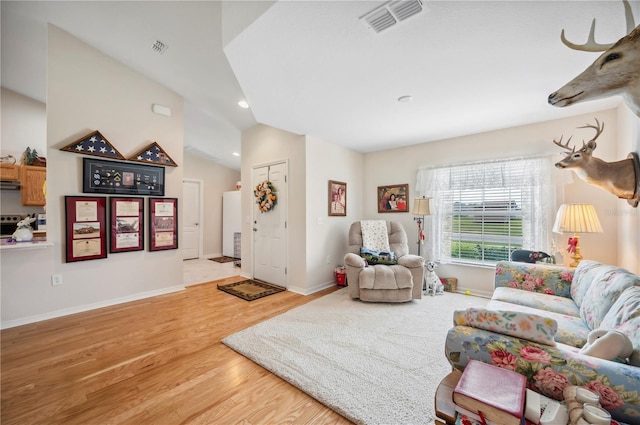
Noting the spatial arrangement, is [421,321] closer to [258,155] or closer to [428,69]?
[428,69]

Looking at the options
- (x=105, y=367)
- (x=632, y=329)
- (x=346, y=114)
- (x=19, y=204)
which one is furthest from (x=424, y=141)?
(x=19, y=204)

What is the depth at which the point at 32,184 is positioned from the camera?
3.73m

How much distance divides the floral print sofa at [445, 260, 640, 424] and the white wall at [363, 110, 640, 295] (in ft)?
3.66

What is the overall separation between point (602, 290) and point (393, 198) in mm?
2996

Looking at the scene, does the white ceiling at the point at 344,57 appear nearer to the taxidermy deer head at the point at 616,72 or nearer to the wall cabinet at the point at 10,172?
the taxidermy deer head at the point at 616,72

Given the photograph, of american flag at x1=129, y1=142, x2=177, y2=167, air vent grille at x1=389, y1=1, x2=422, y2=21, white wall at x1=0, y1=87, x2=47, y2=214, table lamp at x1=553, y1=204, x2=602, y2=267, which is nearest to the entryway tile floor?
american flag at x1=129, y1=142, x2=177, y2=167

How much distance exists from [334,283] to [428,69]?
3.36 m

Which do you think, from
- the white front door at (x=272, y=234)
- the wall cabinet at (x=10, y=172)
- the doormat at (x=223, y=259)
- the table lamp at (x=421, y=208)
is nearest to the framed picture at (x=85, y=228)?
the wall cabinet at (x=10, y=172)

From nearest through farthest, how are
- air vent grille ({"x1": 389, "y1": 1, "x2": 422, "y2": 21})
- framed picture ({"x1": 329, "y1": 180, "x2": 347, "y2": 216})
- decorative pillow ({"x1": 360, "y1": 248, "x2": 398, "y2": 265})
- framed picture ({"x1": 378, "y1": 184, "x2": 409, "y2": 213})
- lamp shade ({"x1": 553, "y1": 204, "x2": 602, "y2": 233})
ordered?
air vent grille ({"x1": 389, "y1": 1, "x2": 422, "y2": 21})
lamp shade ({"x1": 553, "y1": 204, "x2": 602, "y2": 233})
decorative pillow ({"x1": 360, "y1": 248, "x2": 398, "y2": 265})
framed picture ({"x1": 329, "y1": 180, "x2": 347, "y2": 216})
framed picture ({"x1": 378, "y1": 184, "x2": 409, "y2": 213})

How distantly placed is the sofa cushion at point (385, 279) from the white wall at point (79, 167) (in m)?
2.97

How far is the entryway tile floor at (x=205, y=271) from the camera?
458 centimetres

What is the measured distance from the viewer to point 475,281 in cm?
373

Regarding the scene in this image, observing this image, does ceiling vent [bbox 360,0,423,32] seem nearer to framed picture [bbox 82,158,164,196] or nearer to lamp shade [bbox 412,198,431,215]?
lamp shade [bbox 412,198,431,215]

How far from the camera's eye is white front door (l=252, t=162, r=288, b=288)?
13.5 feet
